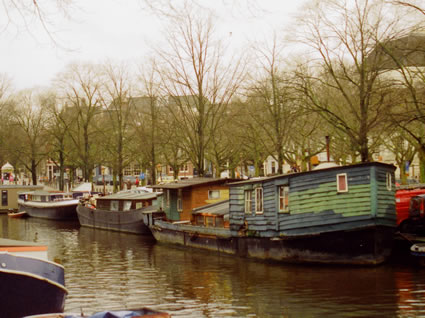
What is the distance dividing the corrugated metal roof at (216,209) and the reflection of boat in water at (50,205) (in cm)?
2799

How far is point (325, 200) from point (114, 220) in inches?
989

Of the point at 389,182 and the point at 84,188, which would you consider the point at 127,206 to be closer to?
the point at 84,188

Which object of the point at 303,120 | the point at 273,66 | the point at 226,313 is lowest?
the point at 226,313

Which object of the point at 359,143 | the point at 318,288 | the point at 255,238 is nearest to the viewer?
the point at 318,288

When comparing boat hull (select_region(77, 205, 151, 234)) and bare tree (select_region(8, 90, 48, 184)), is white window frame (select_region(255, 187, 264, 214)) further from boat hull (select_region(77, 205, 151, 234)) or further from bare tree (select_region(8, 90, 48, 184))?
bare tree (select_region(8, 90, 48, 184))

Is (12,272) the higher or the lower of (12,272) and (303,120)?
the lower

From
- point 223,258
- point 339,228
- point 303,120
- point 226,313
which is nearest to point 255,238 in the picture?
point 223,258

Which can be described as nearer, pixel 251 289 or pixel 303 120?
pixel 251 289

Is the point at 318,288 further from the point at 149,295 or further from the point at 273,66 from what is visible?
the point at 273,66

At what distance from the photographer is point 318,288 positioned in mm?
19266

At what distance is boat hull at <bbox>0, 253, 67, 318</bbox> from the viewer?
43.5 feet

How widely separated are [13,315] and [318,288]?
32.3 feet

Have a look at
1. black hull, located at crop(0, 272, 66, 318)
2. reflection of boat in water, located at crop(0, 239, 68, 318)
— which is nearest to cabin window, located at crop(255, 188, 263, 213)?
reflection of boat in water, located at crop(0, 239, 68, 318)

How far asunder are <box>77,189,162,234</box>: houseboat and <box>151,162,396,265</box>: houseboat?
12.9 m
